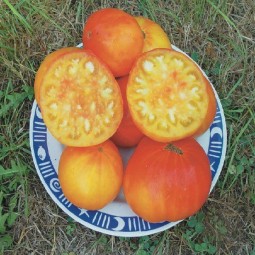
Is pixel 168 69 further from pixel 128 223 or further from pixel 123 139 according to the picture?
pixel 128 223

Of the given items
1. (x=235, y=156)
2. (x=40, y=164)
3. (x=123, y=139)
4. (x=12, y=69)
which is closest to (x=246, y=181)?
(x=235, y=156)

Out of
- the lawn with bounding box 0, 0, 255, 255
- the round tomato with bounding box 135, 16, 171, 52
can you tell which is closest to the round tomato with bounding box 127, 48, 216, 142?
the round tomato with bounding box 135, 16, 171, 52

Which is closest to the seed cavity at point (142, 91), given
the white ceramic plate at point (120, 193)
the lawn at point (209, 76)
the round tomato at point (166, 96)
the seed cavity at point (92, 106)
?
the round tomato at point (166, 96)

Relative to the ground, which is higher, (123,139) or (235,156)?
(123,139)

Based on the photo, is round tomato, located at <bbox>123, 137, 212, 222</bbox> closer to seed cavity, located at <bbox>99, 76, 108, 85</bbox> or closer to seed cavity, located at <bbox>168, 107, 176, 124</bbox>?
seed cavity, located at <bbox>168, 107, 176, 124</bbox>

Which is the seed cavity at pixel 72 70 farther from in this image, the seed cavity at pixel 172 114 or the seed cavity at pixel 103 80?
the seed cavity at pixel 172 114

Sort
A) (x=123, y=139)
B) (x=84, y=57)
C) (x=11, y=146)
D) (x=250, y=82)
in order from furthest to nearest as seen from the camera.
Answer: (x=250, y=82) → (x=11, y=146) → (x=123, y=139) → (x=84, y=57)

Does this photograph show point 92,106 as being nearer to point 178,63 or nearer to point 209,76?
point 178,63
